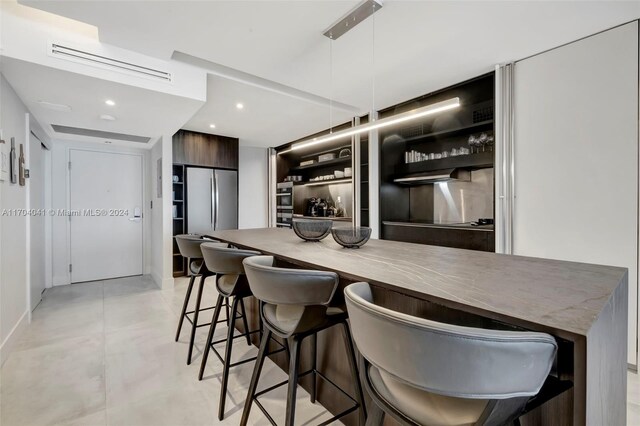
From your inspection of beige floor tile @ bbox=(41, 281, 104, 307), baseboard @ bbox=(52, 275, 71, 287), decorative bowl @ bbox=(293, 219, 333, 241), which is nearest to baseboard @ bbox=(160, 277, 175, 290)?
beige floor tile @ bbox=(41, 281, 104, 307)

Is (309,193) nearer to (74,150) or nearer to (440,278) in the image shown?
(74,150)

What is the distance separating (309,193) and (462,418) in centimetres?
561

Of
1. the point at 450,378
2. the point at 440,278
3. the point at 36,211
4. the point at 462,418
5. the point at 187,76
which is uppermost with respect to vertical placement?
the point at 187,76

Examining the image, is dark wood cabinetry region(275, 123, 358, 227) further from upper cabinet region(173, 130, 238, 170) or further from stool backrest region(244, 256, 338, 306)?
stool backrest region(244, 256, 338, 306)

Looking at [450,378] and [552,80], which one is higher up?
[552,80]

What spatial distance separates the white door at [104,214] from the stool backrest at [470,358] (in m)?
5.61

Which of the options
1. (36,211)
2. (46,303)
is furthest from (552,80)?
(46,303)

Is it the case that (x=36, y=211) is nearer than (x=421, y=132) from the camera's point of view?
Yes

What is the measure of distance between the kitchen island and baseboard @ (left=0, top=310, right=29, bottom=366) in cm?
256

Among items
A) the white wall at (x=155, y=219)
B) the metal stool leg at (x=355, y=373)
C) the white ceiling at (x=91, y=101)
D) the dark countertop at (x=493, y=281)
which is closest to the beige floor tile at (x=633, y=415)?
the dark countertop at (x=493, y=281)

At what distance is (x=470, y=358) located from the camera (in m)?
0.65

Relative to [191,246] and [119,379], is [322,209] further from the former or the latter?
[119,379]

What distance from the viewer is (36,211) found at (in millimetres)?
3629

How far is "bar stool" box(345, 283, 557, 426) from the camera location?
65cm
